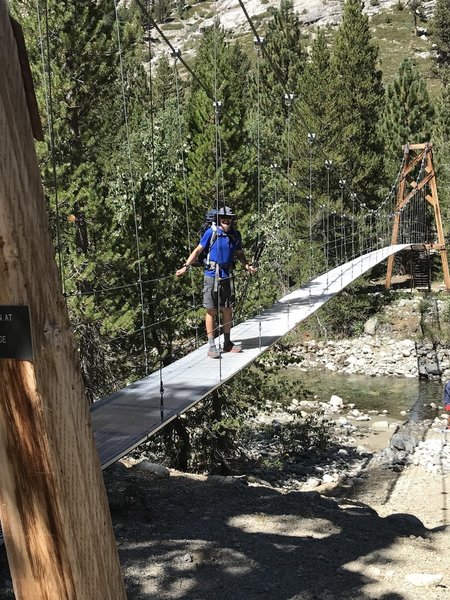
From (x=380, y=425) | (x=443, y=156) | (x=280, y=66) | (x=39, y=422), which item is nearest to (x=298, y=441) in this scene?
(x=380, y=425)

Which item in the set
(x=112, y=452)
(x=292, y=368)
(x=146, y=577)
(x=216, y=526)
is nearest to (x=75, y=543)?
(x=112, y=452)

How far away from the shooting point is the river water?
992cm

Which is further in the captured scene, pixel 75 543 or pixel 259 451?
pixel 259 451

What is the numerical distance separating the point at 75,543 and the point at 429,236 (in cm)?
1685

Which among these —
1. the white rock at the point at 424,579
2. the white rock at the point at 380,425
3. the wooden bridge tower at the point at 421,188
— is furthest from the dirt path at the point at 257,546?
the wooden bridge tower at the point at 421,188

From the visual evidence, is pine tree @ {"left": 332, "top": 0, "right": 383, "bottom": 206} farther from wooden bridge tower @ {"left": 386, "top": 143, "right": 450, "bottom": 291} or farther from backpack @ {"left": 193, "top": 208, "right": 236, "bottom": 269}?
backpack @ {"left": 193, "top": 208, "right": 236, "bottom": 269}

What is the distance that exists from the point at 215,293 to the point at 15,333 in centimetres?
246

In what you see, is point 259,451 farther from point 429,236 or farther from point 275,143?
point 429,236

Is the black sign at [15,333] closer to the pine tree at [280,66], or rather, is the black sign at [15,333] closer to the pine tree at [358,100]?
the pine tree at [358,100]

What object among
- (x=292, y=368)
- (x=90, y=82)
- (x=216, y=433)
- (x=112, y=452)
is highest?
(x=90, y=82)

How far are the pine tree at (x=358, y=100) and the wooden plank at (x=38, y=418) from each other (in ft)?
48.0

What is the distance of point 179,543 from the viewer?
2.73 m

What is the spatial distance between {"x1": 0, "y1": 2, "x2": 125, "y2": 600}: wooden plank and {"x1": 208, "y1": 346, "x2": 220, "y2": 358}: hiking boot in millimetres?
2312

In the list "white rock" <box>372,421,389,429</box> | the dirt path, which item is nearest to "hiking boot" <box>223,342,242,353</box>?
the dirt path
